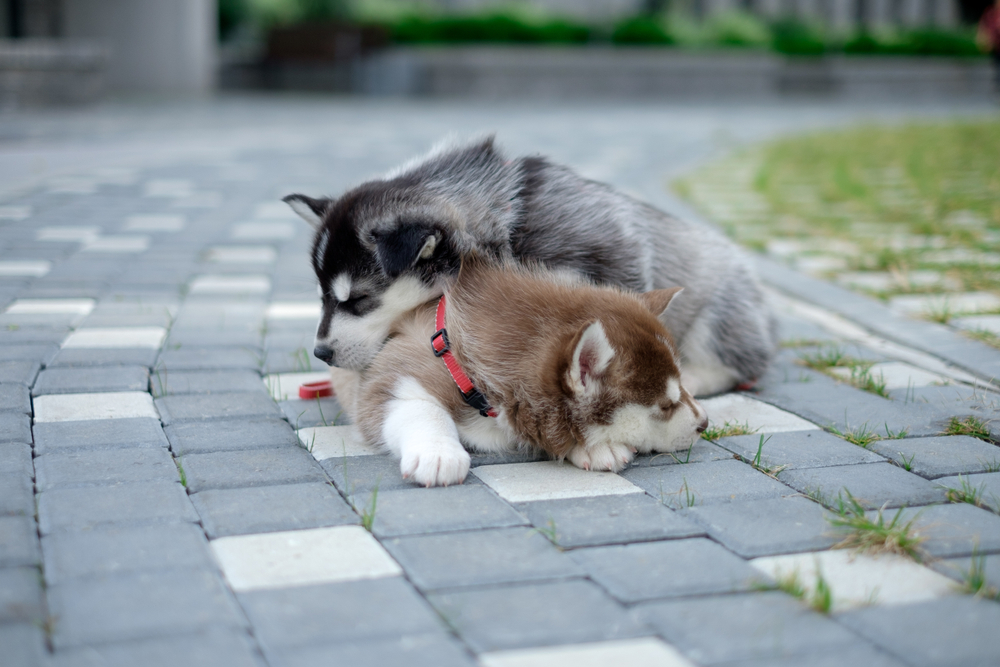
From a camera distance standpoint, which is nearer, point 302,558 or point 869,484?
point 302,558

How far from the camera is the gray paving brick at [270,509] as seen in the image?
2.33m

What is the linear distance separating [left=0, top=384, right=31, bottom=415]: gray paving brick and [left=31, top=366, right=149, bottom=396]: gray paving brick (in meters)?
0.04

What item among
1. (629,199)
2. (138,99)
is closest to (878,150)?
(629,199)

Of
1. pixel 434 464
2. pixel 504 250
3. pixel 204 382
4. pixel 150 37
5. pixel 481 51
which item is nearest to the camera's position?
pixel 434 464

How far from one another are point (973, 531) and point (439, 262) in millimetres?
2025

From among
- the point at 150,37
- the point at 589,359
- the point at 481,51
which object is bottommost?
the point at 589,359

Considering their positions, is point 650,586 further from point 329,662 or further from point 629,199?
point 629,199

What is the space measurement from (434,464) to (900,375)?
85.3 inches

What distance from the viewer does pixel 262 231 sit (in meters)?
6.57

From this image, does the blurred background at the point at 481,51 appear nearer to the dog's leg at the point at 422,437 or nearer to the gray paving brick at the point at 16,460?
the gray paving brick at the point at 16,460

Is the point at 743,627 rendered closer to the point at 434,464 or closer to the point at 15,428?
the point at 434,464

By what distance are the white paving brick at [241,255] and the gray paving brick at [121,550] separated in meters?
3.58

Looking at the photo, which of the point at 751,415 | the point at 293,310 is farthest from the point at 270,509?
the point at 293,310

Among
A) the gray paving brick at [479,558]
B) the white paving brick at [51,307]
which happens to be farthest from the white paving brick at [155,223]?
the gray paving brick at [479,558]
